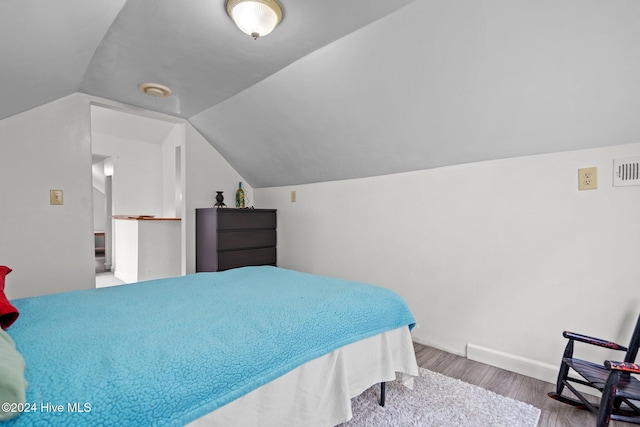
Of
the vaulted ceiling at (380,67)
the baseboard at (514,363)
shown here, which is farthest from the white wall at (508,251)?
the vaulted ceiling at (380,67)

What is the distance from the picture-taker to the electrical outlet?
1.70 meters

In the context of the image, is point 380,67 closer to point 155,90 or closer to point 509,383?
point 155,90

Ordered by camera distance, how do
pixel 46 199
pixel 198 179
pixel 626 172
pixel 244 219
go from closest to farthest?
1. pixel 626 172
2. pixel 46 199
3. pixel 244 219
4. pixel 198 179

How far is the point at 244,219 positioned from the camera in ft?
11.0

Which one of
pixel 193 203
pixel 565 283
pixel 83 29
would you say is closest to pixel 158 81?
pixel 83 29

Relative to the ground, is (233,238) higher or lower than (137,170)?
lower

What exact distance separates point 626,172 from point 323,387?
6.22 feet

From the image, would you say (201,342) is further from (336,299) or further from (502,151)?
(502,151)

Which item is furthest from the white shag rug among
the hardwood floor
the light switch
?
the light switch

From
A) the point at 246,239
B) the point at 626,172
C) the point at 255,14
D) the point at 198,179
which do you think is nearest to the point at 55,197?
the point at 198,179

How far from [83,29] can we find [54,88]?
3.09ft

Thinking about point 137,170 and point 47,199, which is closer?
point 47,199

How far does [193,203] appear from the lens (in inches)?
135

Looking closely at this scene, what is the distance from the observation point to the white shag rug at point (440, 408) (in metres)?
1.44
